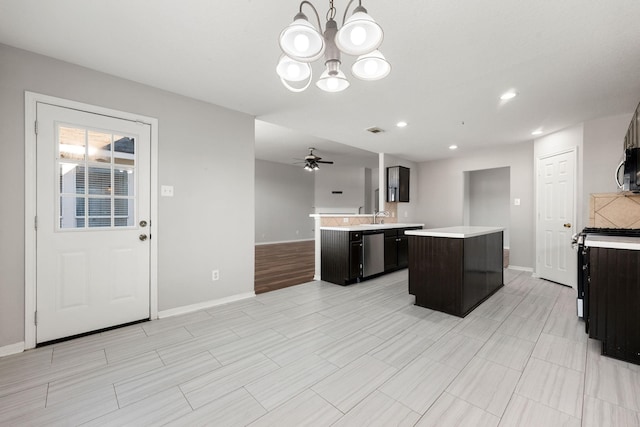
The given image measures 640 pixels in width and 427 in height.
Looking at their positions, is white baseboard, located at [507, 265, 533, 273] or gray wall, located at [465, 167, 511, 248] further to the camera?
gray wall, located at [465, 167, 511, 248]

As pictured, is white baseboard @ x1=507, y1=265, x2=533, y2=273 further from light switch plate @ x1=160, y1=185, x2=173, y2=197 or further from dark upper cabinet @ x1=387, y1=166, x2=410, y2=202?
light switch plate @ x1=160, y1=185, x2=173, y2=197

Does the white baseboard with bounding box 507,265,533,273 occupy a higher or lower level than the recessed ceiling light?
lower

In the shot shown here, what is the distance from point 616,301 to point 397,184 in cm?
414

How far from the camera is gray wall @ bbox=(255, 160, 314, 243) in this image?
8664mm

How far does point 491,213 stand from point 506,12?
7187 millimetres

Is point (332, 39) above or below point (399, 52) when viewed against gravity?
below

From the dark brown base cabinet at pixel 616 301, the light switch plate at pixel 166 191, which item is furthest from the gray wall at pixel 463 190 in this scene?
the light switch plate at pixel 166 191

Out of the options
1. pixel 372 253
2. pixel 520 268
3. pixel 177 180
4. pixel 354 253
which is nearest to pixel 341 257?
pixel 354 253

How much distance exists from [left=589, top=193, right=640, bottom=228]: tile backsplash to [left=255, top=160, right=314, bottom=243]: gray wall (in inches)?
294

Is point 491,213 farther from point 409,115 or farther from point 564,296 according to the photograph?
point 409,115

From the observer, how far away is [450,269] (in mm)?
→ 2887

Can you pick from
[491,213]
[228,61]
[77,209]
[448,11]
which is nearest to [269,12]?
[228,61]

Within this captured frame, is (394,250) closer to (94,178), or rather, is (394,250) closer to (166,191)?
(166,191)

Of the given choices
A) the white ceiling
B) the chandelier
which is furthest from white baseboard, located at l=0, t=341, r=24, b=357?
the chandelier
